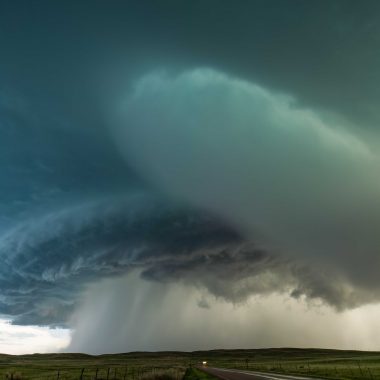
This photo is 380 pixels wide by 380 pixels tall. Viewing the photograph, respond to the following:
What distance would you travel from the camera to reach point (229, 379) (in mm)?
43594

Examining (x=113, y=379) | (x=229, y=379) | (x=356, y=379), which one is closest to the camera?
(x=356, y=379)

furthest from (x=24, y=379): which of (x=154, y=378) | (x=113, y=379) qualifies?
(x=154, y=378)

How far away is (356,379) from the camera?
134 feet

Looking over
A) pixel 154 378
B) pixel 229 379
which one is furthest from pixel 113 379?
pixel 229 379

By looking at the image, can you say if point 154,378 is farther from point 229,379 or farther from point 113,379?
point 229,379

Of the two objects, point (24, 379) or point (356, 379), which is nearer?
point (356, 379)

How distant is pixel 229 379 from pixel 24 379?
31153mm

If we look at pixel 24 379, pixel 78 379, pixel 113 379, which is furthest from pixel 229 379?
pixel 24 379

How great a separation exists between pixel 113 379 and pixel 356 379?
103ft

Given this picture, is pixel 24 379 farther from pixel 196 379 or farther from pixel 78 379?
pixel 196 379

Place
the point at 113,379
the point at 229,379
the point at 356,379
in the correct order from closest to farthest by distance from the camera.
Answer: the point at 356,379
the point at 229,379
the point at 113,379

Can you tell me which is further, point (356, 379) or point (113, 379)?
point (113, 379)

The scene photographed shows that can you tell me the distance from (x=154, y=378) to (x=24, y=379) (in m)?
19.5

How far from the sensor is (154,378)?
51219 millimetres
